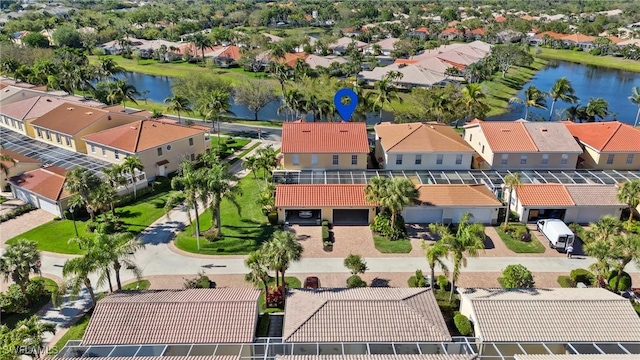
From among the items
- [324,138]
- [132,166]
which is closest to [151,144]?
[132,166]

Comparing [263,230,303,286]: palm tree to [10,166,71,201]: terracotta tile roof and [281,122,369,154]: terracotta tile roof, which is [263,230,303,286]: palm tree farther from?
[10,166,71,201]: terracotta tile roof

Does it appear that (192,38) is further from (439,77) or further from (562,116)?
(562,116)


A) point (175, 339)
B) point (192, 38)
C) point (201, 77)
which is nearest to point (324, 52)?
point (192, 38)

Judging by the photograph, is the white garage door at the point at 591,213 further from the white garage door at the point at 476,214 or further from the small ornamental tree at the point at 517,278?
the small ornamental tree at the point at 517,278

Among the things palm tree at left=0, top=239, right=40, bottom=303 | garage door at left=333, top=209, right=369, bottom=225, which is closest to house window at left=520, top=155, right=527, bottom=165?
garage door at left=333, top=209, right=369, bottom=225

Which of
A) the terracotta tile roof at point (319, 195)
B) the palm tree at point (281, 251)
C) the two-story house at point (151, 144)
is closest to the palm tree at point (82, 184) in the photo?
the two-story house at point (151, 144)

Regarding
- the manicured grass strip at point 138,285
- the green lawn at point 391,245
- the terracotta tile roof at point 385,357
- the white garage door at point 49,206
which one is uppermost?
the terracotta tile roof at point 385,357
